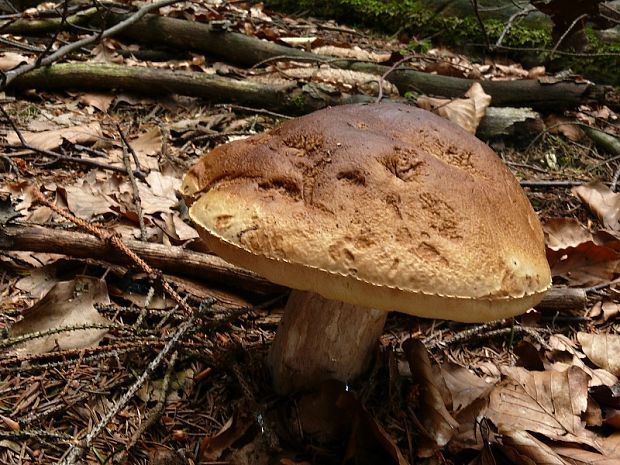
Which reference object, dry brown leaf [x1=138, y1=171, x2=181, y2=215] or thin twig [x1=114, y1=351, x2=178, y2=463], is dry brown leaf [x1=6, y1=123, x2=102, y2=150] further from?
thin twig [x1=114, y1=351, x2=178, y2=463]

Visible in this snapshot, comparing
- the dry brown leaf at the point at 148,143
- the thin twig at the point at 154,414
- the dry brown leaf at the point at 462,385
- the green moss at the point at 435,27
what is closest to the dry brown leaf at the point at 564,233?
the dry brown leaf at the point at 462,385

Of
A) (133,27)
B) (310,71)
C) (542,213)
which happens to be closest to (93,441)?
(542,213)

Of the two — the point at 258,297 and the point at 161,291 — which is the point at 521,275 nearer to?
the point at 258,297

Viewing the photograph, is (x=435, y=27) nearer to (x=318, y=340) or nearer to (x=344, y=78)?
(x=344, y=78)

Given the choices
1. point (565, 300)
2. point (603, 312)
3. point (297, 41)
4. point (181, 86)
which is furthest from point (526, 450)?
point (297, 41)

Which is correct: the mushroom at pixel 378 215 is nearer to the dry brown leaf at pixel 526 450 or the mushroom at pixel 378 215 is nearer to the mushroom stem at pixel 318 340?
the mushroom stem at pixel 318 340

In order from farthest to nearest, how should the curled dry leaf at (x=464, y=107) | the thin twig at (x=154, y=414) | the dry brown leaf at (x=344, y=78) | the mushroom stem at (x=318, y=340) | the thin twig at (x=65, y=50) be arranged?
the dry brown leaf at (x=344, y=78), the curled dry leaf at (x=464, y=107), the thin twig at (x=65, y=50), the mushroom stem at (x=318, y=340), the thin twig at (x=154, y=414)

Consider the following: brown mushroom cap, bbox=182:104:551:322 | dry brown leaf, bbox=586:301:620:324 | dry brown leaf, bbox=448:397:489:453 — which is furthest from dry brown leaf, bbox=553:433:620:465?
dry brown leaf, bbox=586:301:620:324
